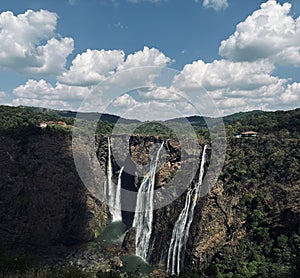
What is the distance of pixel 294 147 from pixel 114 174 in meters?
13.0

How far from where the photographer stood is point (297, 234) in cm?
1534

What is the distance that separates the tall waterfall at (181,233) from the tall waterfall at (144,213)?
2102mm

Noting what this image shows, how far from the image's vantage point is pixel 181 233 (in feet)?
59.7

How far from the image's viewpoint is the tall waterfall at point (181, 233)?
17445 mm

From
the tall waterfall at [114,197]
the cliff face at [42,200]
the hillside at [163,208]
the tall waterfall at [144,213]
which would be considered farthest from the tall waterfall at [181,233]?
the tall waterfall at [114,197]

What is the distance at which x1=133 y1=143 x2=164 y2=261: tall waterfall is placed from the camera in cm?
1992

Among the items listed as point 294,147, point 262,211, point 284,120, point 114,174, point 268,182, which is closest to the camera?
point 262,211

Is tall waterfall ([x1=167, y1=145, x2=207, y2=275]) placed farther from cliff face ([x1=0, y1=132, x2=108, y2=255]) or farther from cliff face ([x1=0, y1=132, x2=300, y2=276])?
cliff face ([x1=0, y1=132, x2=108, y2=255])

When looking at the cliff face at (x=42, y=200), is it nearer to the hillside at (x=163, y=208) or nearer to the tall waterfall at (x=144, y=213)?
the hillside at (x=163, y=208)

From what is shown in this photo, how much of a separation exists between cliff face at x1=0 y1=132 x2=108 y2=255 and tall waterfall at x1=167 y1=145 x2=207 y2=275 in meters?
6.85

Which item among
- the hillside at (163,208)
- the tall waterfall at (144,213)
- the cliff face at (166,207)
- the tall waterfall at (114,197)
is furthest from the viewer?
the tall waterfall at (114,197)

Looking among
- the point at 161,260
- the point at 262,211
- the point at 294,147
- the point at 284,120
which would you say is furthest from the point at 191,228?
the point at 284,120

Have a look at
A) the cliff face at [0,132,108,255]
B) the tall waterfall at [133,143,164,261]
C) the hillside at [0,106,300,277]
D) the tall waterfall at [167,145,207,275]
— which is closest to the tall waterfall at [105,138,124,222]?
the hillside at [0,106,300,277]

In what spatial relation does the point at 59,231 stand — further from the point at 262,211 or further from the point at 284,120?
the point at 284,120
